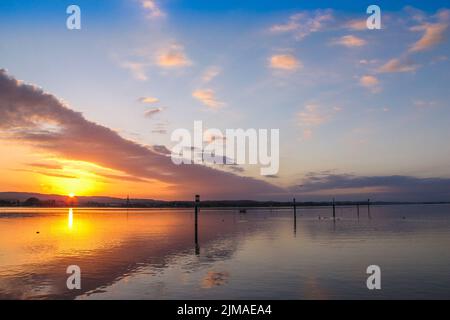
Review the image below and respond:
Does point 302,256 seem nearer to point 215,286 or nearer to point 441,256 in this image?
point 441,256

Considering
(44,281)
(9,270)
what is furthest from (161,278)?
(9,270)

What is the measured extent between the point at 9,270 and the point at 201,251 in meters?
16.9

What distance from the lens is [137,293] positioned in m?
21.3

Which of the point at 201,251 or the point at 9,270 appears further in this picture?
the point at 201,251

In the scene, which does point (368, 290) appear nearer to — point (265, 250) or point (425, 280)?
point (425, 280)

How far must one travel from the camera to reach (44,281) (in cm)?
2439

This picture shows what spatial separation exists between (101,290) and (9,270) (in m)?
10.7
